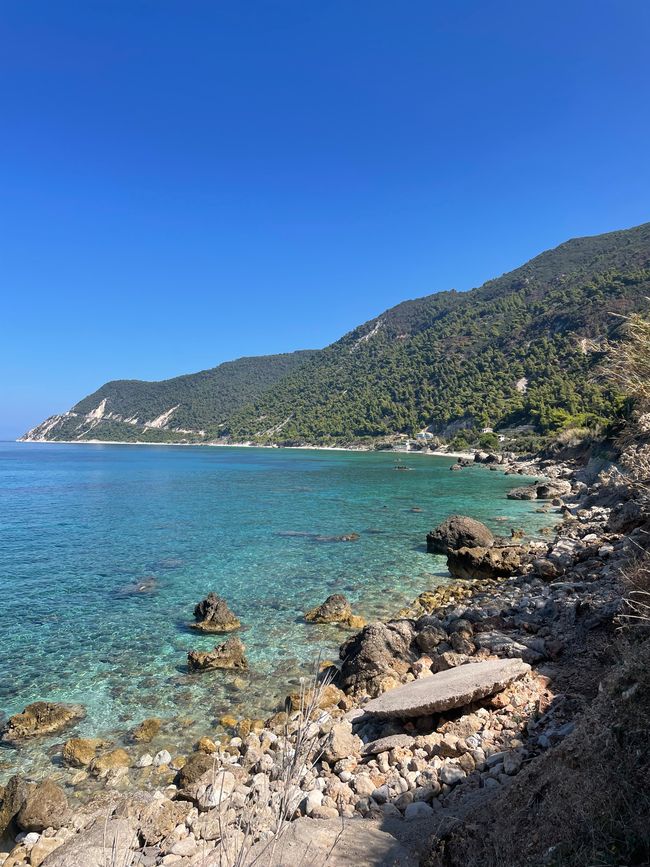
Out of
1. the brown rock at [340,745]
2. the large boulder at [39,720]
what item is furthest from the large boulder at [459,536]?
the large boulder at [39,720]

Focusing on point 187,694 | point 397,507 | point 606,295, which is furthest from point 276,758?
point 606,295

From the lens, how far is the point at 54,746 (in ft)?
29.9

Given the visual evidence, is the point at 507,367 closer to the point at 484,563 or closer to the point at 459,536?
the point at 459,536

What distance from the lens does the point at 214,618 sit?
14.9 meters

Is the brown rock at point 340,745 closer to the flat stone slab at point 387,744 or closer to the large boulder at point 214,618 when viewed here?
the flat stone slab at point 387,744

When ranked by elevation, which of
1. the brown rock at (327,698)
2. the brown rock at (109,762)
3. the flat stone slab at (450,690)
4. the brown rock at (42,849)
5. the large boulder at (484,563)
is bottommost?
the large boulder at (484,563)

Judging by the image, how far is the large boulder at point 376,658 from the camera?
1052 cm

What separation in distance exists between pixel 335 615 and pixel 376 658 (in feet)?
14.2

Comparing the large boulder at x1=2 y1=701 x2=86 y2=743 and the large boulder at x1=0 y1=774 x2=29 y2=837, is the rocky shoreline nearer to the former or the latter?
the large boulder at x1=0 y1=774 x2=29 y2=837

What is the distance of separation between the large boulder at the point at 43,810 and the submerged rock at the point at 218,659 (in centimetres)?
477

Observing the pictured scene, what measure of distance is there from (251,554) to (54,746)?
50.2ft

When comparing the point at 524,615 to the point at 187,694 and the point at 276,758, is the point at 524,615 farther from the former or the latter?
the point at 187,694

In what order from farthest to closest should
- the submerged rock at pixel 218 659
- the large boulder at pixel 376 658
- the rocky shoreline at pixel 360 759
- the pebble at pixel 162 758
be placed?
1. the submerged rock at pixel 218 659
2. the large boulder at pixel 376 658
3. the pebble at pixel 162 758
4. the rocky shoreline at pixel 360 759

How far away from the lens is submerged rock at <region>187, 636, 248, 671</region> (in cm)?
1205
